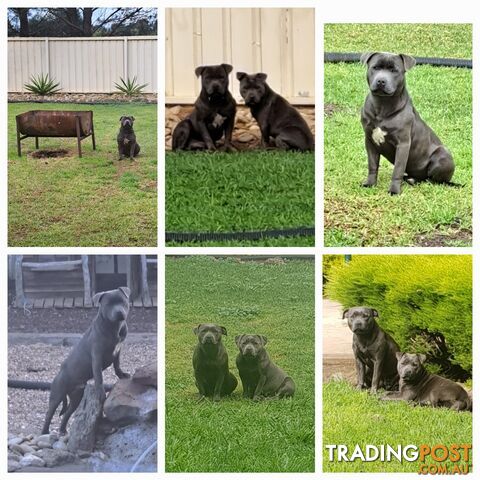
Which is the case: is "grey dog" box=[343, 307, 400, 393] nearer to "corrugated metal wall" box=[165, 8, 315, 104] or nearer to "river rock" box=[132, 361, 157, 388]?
"river rock" box=[132, 361, 157, 388]

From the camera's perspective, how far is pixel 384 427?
635 cm

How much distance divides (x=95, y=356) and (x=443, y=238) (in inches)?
114

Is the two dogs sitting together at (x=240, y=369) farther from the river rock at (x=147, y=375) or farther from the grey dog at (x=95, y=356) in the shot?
the grey dog at (x=95, y=356)

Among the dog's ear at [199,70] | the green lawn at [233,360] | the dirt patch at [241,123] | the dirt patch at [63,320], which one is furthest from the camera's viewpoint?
the dirt patch at [241,123]

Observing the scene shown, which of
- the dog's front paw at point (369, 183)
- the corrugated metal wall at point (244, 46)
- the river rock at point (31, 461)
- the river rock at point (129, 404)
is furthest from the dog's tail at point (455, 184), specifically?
the river rock at point (31, 461)

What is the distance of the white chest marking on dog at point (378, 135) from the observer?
6527 mm

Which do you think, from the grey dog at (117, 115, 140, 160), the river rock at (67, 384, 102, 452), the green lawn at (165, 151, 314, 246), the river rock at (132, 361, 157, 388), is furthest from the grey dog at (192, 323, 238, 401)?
the grey dog at (117, 115, 140, 160)

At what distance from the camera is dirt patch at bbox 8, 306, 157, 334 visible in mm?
6371

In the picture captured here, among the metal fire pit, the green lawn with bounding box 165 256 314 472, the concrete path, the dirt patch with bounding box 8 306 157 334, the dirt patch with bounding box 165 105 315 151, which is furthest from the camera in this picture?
the dirt patch with bounding box 165 105 315 151

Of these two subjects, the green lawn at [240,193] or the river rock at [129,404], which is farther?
the green lawn at [240,193]

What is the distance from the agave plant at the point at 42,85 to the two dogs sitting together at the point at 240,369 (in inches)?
92.3

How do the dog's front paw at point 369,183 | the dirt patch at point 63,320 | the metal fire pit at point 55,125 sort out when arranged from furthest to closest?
the metal fire pit at point 55,125, the dog's front paw at point 369,183, the dirt patch at point 63,320

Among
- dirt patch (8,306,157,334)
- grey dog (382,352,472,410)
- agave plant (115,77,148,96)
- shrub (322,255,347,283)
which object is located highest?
agave plant (115,77,148,96)

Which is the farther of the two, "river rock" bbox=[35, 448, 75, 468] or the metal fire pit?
the metal fire pit
